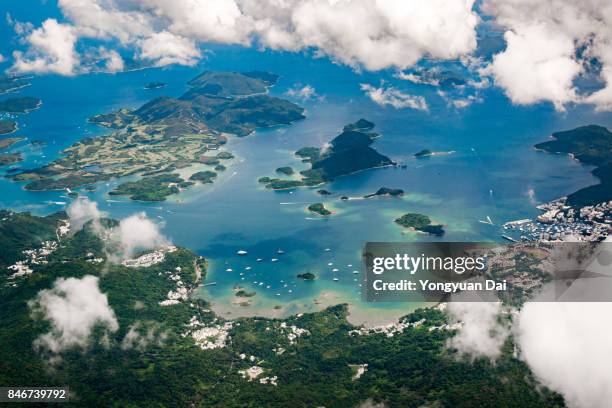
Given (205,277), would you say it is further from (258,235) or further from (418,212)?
(418,212)

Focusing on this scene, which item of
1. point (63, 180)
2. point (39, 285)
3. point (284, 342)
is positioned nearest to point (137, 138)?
point (63, 180)

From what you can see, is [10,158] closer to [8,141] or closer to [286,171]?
[8,141]

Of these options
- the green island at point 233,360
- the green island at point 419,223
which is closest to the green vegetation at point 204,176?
the green island at point 419,223

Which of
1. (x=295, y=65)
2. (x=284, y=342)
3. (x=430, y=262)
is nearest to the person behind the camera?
(x=284, y=342)

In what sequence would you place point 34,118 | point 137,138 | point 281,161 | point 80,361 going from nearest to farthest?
point 80,361, point 281,161, point 137,138, point 34,118

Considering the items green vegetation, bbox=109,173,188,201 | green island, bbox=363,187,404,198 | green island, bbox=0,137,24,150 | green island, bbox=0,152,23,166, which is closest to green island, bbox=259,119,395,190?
green island, bbox=363,187,404,198

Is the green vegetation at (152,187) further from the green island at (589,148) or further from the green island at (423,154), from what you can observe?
the green island at (589,148)

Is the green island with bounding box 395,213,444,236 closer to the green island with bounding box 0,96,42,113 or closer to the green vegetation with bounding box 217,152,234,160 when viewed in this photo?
the green vegetation with bounding box 217,152,234,160
